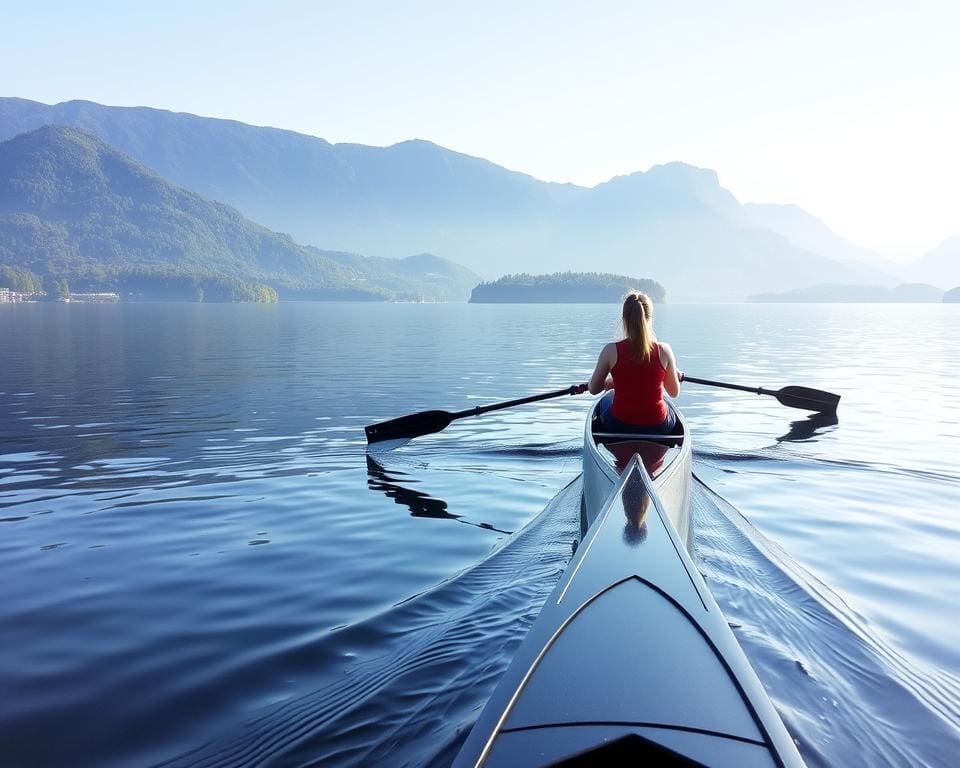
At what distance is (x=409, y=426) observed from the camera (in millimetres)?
13016

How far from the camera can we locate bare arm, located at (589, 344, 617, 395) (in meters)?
8.17

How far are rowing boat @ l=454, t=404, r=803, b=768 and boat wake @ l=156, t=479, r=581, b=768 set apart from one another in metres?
1.15

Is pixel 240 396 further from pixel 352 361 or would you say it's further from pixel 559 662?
pixel 559 662

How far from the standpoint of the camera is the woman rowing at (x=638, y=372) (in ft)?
26.2

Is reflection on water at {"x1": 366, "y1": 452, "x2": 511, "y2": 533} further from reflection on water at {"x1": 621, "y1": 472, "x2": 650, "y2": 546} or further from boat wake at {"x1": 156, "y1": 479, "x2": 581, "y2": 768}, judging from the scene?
reflection on water at {"x1": 621, "y1": 472, "x2": 650, "y2": 546}

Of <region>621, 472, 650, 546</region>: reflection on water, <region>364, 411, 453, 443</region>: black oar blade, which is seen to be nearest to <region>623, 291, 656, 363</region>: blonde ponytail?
<region>621, 472, 650, 546</region>: reflection on water

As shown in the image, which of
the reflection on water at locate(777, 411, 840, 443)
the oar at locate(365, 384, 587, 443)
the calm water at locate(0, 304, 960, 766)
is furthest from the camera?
the reflection on water at locate(777, 411, 840, 443)

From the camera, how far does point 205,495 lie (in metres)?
9.29

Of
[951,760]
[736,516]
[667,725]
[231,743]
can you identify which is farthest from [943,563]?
[231,743]

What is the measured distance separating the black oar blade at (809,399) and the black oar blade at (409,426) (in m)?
7.64

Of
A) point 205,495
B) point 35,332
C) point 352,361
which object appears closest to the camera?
point 205,495

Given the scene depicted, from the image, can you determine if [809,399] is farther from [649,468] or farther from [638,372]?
[649,468]

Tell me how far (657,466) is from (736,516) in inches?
103

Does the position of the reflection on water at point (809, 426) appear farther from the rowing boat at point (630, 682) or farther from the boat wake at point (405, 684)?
the rowing boat at point (630, 682)
